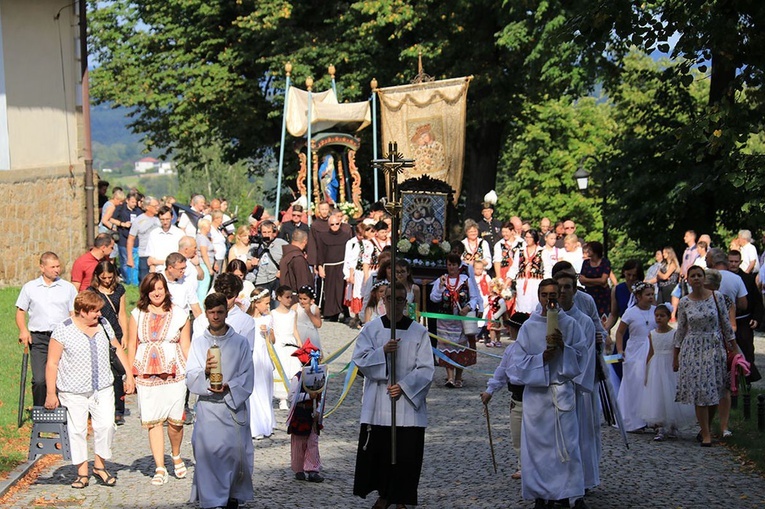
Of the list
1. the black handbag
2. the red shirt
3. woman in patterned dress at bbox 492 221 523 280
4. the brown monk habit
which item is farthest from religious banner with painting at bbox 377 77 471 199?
the black handbag

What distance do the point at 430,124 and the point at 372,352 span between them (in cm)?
1819

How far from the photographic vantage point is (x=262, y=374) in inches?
511

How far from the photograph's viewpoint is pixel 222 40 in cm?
4016

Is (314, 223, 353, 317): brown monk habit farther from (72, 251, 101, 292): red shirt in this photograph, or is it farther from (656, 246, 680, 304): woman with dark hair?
(72, 251, 101, 292): red shirt

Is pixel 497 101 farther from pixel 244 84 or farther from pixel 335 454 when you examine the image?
pixel 335 454

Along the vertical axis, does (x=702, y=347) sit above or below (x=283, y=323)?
below

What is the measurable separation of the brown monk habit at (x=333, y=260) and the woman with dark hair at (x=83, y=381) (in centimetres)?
1164

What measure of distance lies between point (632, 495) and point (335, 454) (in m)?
3.08

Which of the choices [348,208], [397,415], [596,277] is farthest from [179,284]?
[348,208]

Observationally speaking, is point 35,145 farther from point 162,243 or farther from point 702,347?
point 702,347

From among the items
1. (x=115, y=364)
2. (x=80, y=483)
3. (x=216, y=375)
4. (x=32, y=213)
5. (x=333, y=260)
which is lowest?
(x=80, y=483)

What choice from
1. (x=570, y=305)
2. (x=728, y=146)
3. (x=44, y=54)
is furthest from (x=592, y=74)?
(x=570, y=305)

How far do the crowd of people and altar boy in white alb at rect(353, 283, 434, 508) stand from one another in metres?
0.01

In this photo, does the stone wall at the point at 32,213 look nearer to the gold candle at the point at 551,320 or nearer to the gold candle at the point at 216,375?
the gold candle at the point at 216,375
